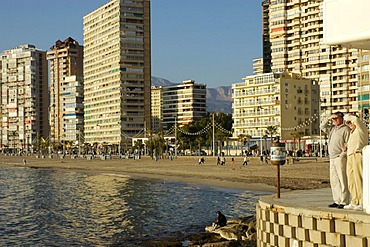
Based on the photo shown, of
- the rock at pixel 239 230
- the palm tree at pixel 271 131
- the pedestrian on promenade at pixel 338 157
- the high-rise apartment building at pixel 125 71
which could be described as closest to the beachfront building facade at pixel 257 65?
the high-rise apartment building at pixel 125 71

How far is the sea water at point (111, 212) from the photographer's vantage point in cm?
2442

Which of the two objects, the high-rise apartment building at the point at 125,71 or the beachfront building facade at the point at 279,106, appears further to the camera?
the high-rise apartment building at the point at 125,71

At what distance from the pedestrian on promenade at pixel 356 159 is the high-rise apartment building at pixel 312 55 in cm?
10076

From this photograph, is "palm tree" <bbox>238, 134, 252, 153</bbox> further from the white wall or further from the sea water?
the white wall

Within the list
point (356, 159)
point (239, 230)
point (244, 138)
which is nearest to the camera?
point (356, 159)

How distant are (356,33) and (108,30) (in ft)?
527

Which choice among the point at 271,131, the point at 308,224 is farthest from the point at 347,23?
the point at 271,131

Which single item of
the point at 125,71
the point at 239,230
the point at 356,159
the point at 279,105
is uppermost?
the point at 125,71

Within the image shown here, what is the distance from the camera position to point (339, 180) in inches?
440

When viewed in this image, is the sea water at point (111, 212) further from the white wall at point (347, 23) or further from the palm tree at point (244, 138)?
the palm tree at point (244, 138)

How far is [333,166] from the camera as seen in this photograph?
11.4 meters

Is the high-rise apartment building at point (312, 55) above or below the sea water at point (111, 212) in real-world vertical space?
above

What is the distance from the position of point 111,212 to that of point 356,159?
936 inches

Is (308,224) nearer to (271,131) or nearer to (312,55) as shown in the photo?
(271,131)
